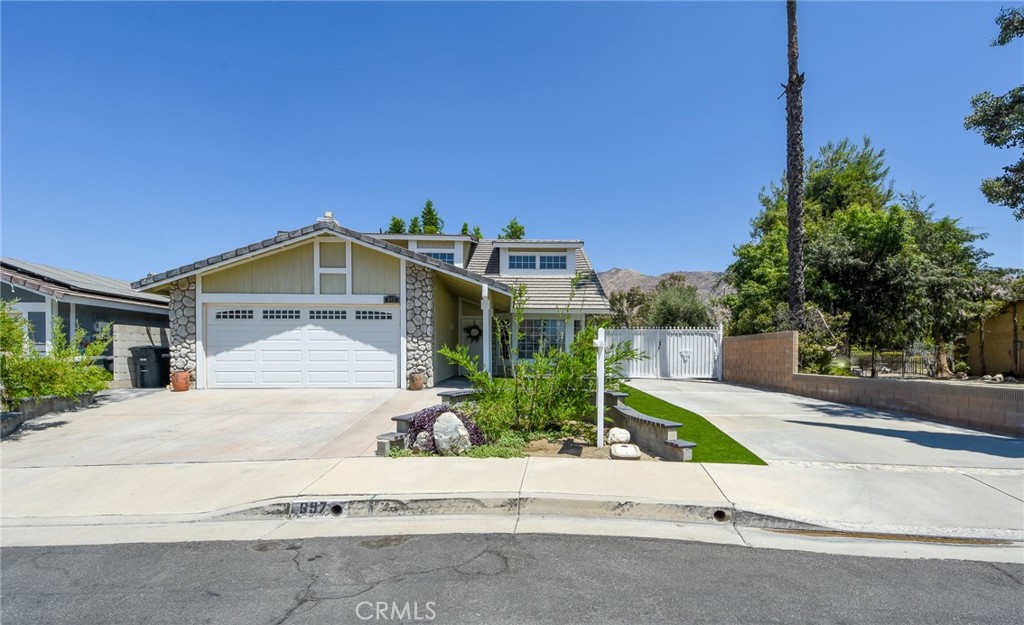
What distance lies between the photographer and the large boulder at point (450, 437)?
6746 mm

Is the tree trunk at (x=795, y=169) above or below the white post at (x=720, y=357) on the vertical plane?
above

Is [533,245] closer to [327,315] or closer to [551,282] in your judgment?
[551,282]

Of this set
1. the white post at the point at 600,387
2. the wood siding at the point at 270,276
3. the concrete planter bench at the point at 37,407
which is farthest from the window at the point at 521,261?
the concrete planter bench at the point at 37,407

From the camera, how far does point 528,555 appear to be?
13.0 ft

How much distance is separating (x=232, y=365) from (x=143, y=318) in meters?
5.40

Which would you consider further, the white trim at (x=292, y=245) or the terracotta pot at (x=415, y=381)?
the terracotta pot at (x=415, y=381)

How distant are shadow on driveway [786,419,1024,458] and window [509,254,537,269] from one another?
12.7 meters

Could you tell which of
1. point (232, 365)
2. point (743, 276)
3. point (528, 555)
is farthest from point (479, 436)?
point (743, 276)

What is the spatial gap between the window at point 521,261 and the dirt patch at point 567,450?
12944 mm

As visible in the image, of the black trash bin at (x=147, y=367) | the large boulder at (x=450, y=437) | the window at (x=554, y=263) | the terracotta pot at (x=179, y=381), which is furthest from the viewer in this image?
the window at (x=554, y=263)

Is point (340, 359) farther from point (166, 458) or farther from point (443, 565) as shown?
point (443, 565)

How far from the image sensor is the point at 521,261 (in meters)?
20.0

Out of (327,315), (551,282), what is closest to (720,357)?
(551,282)

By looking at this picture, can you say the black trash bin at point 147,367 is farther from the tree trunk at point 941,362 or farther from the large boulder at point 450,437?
the tree trunk at point 941,362
